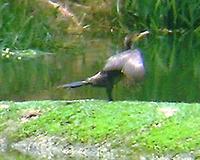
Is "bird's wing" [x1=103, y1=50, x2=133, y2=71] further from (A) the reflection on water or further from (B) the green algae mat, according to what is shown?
(A) the reflection on water

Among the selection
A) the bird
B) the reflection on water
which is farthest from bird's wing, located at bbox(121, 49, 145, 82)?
the reflection on water

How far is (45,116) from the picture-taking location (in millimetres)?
7254

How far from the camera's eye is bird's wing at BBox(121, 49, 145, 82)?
23.7 feet

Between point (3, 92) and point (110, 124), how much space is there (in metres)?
3.79

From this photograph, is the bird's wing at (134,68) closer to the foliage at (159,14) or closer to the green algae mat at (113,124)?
the green algae mat at (113,124)

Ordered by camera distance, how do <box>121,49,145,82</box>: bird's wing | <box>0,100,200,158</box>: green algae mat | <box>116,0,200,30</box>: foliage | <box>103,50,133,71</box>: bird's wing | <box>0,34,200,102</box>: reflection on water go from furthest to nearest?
<box>116,0,200,30</box>: foliage < <box>0,34,200,102</box>: reflection on water < <box>103,50,133,71</box>: bird's wing < <box>121,49,145,82</box>: bird's wing < <box>0,100,200,158</box>: green algae mat

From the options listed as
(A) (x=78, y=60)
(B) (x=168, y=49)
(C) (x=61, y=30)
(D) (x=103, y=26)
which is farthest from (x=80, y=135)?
(D) (x=103, y=26)

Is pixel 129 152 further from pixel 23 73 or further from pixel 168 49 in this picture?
pixel 168 49

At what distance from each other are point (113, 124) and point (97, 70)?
18.3 ft

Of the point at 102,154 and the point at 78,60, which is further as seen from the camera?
the point at 78,60

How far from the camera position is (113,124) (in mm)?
6879

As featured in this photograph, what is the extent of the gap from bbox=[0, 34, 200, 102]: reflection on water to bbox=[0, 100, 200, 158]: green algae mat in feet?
3.87

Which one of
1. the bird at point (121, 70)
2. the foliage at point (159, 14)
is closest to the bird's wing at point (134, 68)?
the bird at point (121, 70)

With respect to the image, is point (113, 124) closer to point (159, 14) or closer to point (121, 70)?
point (121, 70)
